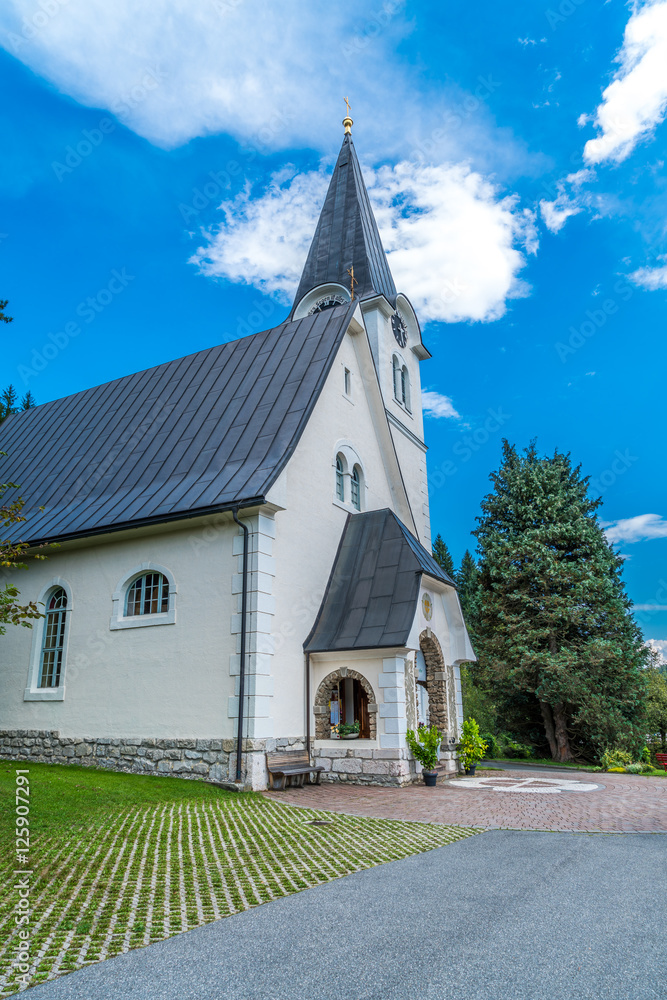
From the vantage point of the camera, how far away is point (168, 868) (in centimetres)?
628

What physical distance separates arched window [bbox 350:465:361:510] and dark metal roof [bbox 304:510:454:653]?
3.38ft

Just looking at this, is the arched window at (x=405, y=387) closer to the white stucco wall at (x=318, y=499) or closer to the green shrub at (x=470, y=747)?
the white stucco wall at (x=318, y=499)

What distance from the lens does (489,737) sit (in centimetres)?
2486

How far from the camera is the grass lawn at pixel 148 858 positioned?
455cm

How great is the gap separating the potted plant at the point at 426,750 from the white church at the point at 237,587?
0.28 m

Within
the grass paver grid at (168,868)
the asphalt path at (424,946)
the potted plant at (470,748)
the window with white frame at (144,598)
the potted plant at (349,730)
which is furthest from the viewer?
the potted plant at (470,748)

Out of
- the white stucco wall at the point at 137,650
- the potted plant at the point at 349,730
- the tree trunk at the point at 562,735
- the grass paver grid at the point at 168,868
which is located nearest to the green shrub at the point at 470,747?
the potted plant at the point at 349,730

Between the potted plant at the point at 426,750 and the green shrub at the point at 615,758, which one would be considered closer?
the potted plant at the point at 426,750

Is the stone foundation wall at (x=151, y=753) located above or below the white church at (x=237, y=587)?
below

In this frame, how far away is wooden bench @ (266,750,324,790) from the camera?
12445 millimetres

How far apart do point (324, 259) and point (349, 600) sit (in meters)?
20.0

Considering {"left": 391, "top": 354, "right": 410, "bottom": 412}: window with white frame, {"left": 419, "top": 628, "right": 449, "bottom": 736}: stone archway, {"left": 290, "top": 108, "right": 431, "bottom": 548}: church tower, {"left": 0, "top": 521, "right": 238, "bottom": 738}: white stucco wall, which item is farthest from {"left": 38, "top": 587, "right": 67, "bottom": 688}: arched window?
{"left": 391, "top": 354, "right": 410, "bottom": 412}: window with white frame

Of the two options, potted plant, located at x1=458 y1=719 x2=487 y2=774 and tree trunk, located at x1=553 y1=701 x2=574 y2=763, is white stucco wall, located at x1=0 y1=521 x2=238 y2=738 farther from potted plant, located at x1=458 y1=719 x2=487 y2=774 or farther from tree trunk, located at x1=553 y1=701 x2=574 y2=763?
tree trunk, located at x1=553 y1=701 x2=574 y2=763

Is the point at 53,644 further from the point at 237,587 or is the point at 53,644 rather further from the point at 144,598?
the point at 237,587
